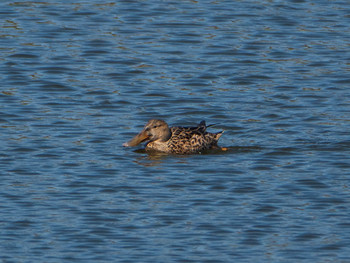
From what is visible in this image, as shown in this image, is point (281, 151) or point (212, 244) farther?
point (281, 151)

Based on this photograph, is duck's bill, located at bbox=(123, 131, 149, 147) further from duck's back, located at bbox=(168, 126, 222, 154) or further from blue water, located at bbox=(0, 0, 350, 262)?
duck's back, located at bbox=(168, 126, 222, 154)

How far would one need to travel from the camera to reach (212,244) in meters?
10.6

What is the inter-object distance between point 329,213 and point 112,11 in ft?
39.5

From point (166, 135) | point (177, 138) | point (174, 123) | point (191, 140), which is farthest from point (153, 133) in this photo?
point (174, 123)

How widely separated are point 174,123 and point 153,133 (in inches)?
59.0

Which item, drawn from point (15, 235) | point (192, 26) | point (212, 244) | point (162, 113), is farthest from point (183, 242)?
point (192, 26)

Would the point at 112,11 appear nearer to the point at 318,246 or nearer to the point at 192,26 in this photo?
the point at 192,26

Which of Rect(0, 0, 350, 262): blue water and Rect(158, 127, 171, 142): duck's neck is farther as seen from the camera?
Rect(158, 127, 171, 142): duck's neck

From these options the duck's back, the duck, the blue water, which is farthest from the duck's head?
the blue water

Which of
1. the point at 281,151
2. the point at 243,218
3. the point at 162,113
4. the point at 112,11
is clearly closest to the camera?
the point at 243,218

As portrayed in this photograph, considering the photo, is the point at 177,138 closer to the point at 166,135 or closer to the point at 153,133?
the point at 166,135

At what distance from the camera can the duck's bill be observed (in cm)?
1425

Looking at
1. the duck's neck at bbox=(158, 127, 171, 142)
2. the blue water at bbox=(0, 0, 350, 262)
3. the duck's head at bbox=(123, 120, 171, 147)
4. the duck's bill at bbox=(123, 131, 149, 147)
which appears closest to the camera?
the blue water at bbox=(0, 0, 350, 262)

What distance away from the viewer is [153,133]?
1438 cm
